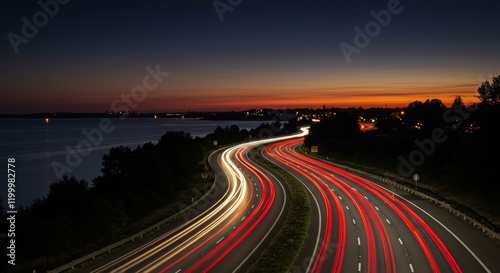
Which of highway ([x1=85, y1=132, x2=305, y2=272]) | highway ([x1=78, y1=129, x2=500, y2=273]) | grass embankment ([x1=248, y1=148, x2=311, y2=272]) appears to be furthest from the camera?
highway ([x1=85, y1=132, x2=305, y2=272])

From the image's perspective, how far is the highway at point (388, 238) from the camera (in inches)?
1097

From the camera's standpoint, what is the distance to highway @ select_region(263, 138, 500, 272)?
91.5 feet

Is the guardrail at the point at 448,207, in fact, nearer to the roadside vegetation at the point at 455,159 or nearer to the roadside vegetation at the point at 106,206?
the roadside vegetation at the point at 455,159

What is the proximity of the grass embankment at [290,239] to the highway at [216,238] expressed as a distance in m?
0.93

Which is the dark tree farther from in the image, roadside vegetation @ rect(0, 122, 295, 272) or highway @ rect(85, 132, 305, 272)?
highway @ rect(85, 132, 305, 272)

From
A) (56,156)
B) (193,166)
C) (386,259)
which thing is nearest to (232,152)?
(193,166)

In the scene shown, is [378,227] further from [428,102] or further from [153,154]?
[428,102]

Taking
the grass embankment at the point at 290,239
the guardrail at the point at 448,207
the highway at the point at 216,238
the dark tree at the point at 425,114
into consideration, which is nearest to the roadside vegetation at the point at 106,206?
the highway at the point at 216,238

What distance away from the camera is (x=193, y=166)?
88.5m

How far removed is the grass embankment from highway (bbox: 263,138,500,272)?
0.76 meters

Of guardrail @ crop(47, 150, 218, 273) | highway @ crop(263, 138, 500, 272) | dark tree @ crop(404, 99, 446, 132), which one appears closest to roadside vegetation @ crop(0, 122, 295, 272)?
guardrail @ crop(47, 150, 218, 273)

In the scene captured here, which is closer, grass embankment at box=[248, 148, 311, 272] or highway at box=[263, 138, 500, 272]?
highway at box=[263, 138, 500, 272]

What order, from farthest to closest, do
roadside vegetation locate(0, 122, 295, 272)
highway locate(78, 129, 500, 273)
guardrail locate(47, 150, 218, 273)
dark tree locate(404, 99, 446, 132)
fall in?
dark tree locate(404, 99, 446, 132), roadside vegetation locate(0, 122, 295, 272), highway locate(78, 129, 500, 273), guardrail locate(47, 150, 218, 273)

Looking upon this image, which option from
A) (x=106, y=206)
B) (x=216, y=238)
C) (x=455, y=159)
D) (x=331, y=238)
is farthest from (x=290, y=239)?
(x=455, y=159)
